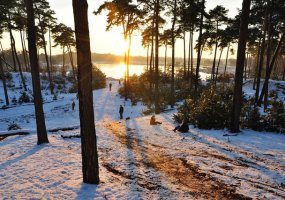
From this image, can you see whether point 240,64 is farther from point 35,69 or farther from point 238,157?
point 35,69

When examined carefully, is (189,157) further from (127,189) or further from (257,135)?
(257,135)

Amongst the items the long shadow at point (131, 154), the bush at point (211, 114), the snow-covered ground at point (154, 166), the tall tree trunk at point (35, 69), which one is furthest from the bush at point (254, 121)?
the tall tree trunk at point (35, 69)

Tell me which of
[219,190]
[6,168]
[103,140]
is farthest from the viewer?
[103,140]

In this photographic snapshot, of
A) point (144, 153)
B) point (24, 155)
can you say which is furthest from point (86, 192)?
point (24, 155)

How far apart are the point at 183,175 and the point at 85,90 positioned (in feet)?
12.9

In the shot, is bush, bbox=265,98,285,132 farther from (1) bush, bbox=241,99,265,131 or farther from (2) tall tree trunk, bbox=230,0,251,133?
(2) tall tree trunk, bbox=230,0,251,133

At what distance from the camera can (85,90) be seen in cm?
620

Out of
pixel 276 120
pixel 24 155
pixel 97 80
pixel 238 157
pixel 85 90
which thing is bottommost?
pixel 97 80

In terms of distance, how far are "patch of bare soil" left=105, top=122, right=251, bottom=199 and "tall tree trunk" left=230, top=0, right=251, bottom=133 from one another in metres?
4.44

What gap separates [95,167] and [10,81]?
33863mm

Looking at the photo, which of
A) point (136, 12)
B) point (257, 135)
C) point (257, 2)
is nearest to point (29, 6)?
point (257, 135)

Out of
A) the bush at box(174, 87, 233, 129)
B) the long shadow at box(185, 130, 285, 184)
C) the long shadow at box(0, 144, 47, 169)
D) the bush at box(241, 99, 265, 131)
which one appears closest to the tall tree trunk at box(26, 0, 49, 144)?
the long shadow at box(0, 144, 47, 169)

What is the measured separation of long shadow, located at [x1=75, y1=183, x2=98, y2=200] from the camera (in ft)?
19.8

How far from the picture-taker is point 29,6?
9.77 meters
